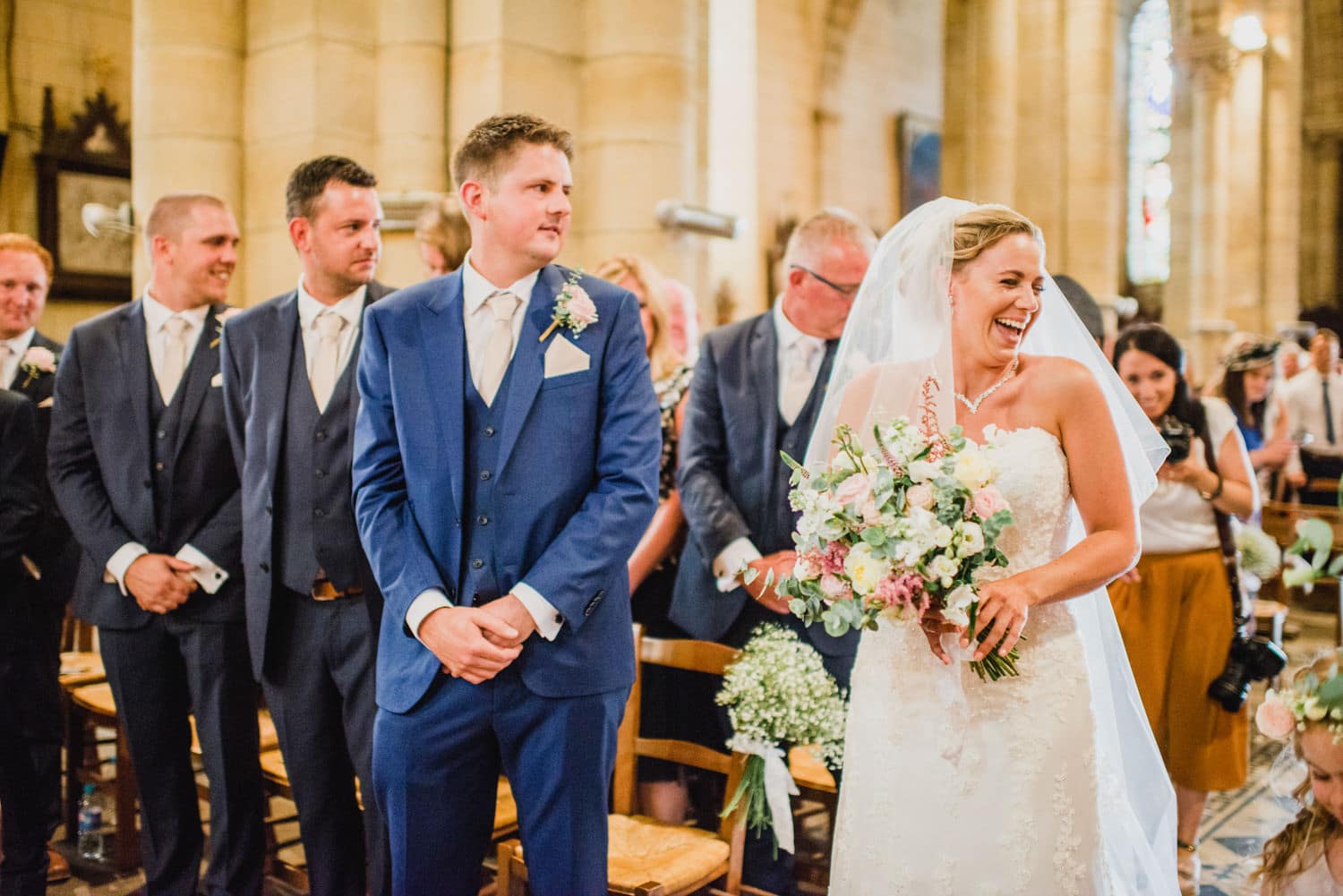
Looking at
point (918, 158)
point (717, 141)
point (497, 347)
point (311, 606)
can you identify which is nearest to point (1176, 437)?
point (497, 347)

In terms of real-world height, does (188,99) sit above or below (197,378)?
above

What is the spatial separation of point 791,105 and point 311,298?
10.6m

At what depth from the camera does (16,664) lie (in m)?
3.70

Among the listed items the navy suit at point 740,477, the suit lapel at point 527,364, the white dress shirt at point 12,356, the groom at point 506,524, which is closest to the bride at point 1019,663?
the groom at point 506,524

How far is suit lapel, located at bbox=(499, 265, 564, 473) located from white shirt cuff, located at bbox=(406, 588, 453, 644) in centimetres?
29

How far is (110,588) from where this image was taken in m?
3.52

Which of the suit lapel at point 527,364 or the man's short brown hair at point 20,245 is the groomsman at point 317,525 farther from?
the man's short brown hair at point 20,245

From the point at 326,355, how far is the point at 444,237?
793 millimetres

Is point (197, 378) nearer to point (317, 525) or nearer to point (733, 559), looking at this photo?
point (317, 525)

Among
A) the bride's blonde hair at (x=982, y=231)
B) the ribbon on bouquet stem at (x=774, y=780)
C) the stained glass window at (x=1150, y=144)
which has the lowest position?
the ribbon on bouquet stem at (x=774, y=780)

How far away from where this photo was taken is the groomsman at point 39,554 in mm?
3730

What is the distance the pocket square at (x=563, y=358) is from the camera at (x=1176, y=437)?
2.28 m

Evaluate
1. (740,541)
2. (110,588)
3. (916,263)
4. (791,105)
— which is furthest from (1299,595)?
(110,588)

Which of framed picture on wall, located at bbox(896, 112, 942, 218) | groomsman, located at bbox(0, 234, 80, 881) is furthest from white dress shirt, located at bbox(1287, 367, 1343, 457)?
groomsman, located at bbox(0, 234, 80, 881)
